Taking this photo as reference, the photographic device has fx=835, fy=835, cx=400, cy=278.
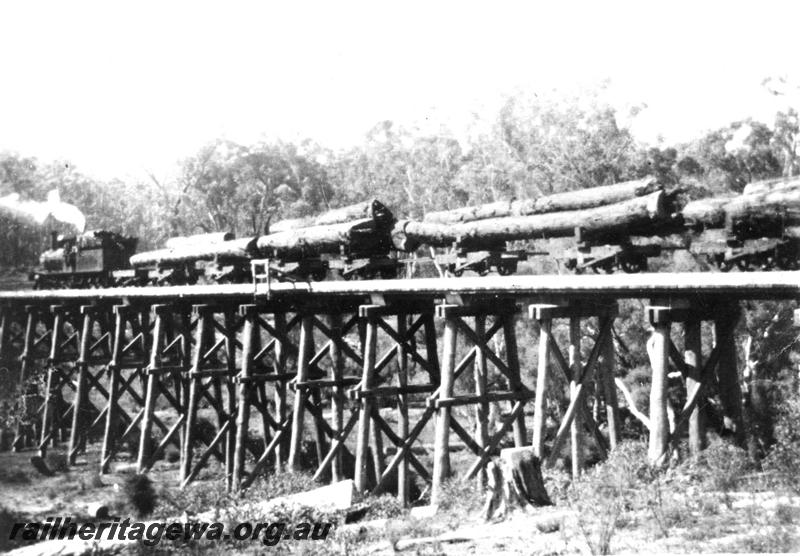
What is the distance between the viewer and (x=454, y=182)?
3653 centimetres

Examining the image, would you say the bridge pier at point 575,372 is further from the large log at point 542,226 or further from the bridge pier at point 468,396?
the large log at point 542,226

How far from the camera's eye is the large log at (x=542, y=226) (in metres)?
10.2

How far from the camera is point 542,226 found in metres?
11.3

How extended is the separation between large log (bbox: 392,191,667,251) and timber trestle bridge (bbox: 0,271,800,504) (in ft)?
3.31

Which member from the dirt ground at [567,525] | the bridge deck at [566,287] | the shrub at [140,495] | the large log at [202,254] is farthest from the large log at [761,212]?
the shrub at [140,495]

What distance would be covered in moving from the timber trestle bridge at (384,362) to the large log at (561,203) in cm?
146

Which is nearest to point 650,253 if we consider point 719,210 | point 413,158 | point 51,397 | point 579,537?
point 719,210

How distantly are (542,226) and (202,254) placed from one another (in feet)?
27.5

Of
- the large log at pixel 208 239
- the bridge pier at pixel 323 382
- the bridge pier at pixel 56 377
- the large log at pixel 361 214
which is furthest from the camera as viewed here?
the bridge pier at pixel 56 377

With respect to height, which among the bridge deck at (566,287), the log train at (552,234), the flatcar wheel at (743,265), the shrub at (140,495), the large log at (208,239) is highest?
the large log at (208,239)

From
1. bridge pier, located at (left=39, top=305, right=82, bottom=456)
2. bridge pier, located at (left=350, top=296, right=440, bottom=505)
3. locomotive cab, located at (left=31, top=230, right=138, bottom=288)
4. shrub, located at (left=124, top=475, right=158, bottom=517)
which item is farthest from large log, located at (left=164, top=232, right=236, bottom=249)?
bridge pier, located at (left=350, top=296, right=440, bottom=505)

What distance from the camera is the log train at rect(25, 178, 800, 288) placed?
10.3m

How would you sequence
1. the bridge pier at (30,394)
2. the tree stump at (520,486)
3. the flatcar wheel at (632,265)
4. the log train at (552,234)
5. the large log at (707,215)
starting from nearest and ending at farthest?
the tree stump at (520,486) < the log train at (552,234) < the flatcar wheel at (632,265) < the large log at (707,215) < the bridge pier at (30,394)

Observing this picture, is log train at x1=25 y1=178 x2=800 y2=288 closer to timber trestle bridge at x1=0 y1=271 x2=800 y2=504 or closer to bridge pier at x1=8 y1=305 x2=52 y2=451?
timber trestle bridge at x1=0 y1=271 x2=800 y2=504
